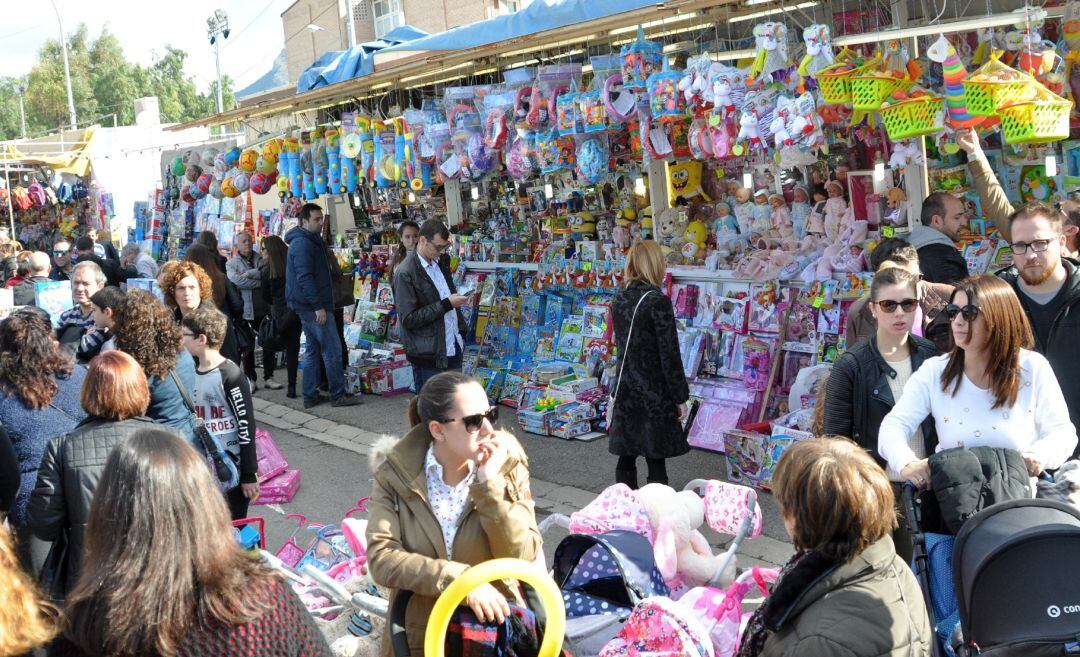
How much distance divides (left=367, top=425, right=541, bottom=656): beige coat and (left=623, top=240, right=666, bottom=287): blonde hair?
8.92ft

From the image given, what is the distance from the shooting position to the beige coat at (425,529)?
2.86 meters

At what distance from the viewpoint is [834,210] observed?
6.86 meters

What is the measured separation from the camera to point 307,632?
7.33ft

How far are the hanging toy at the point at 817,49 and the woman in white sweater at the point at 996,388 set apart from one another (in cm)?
261

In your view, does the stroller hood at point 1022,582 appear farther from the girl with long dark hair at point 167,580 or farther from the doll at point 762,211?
the doll at point 762,211

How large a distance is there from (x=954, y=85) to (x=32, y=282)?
797cm

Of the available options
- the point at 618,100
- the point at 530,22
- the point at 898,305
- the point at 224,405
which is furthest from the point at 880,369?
the point at 530,22

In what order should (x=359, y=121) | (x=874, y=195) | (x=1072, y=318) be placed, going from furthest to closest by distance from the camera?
1. (x=359, y=121)
2. (x=874, y=195)
3. (x=1072, y=318)

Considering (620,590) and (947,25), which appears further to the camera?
(947,25)

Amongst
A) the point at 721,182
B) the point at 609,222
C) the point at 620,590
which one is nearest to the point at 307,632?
the point at 620,590

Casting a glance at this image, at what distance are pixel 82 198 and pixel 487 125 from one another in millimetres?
15565

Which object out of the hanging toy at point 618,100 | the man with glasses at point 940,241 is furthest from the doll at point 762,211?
the man with glasses at point 940,241

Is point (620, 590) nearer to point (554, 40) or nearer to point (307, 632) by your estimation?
point (307, 632)

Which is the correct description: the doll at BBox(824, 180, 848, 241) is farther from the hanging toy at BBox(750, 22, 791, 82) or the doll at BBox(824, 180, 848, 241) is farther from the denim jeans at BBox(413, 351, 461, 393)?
the denim jeans at BBox(413, 351, 461, 393)
